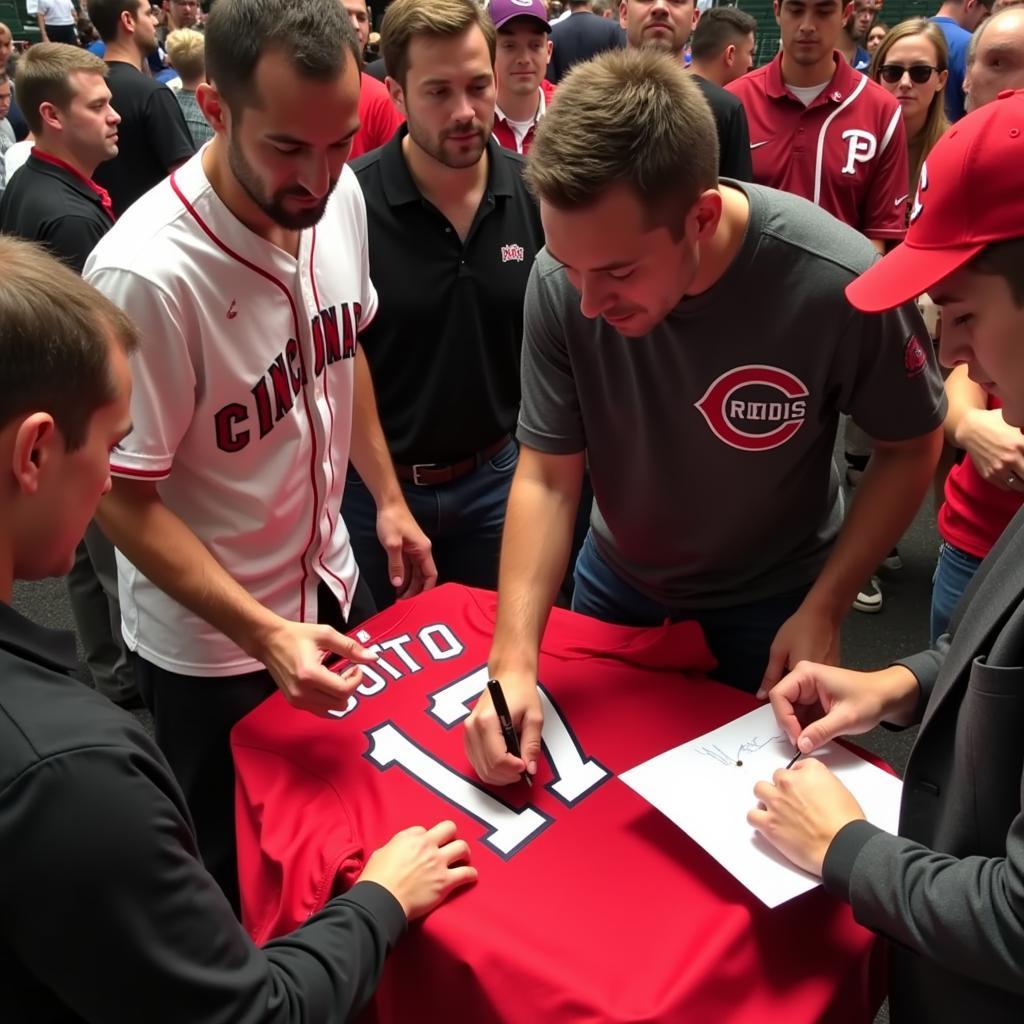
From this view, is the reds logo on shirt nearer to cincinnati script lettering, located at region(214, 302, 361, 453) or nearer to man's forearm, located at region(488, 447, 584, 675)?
man's forearm, located at region(488, 447, 584, 675)

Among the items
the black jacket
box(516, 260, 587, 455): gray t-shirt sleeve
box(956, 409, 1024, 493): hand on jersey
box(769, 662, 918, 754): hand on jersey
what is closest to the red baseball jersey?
box(956, 409, 1024, 493): hand on jersey

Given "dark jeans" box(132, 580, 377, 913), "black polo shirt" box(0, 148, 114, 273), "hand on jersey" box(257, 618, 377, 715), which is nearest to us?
"hand on jersey" box(257, 618, 377, 715)

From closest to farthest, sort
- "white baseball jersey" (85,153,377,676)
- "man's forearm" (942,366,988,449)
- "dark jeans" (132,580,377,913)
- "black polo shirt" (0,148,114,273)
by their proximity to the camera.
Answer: "white baseball jersey" (85,153,377,676) < "dark jeans" (132,580,377,913) < "man's forearm" (942,366,988,449) < "black polo shirt" (0,148,114,273)

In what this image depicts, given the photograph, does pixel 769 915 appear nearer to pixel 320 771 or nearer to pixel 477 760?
pixel 477 760

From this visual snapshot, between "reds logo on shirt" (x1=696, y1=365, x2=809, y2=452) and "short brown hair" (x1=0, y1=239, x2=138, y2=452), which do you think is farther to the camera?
"reds logo on shirt" (x1=696, y1=365, x2=809, y2=452)

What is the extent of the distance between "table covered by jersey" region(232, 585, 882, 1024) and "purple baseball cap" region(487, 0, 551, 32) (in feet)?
8.87

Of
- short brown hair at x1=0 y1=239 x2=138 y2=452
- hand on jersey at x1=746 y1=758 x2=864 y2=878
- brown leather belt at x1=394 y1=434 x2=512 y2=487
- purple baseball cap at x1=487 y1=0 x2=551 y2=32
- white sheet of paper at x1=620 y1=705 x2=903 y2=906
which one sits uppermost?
purple baseball cap at x1=487 y1=0 x2=551 y2=32

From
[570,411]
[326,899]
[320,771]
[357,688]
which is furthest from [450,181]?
[326,899]

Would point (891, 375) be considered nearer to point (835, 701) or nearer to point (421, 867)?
point (835, 701)

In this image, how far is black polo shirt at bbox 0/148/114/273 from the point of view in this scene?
2.81 metres

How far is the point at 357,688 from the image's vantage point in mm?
1376

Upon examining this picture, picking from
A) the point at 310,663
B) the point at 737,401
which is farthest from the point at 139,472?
the point at 737,401

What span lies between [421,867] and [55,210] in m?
2.59

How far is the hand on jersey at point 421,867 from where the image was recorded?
3.35 feet
